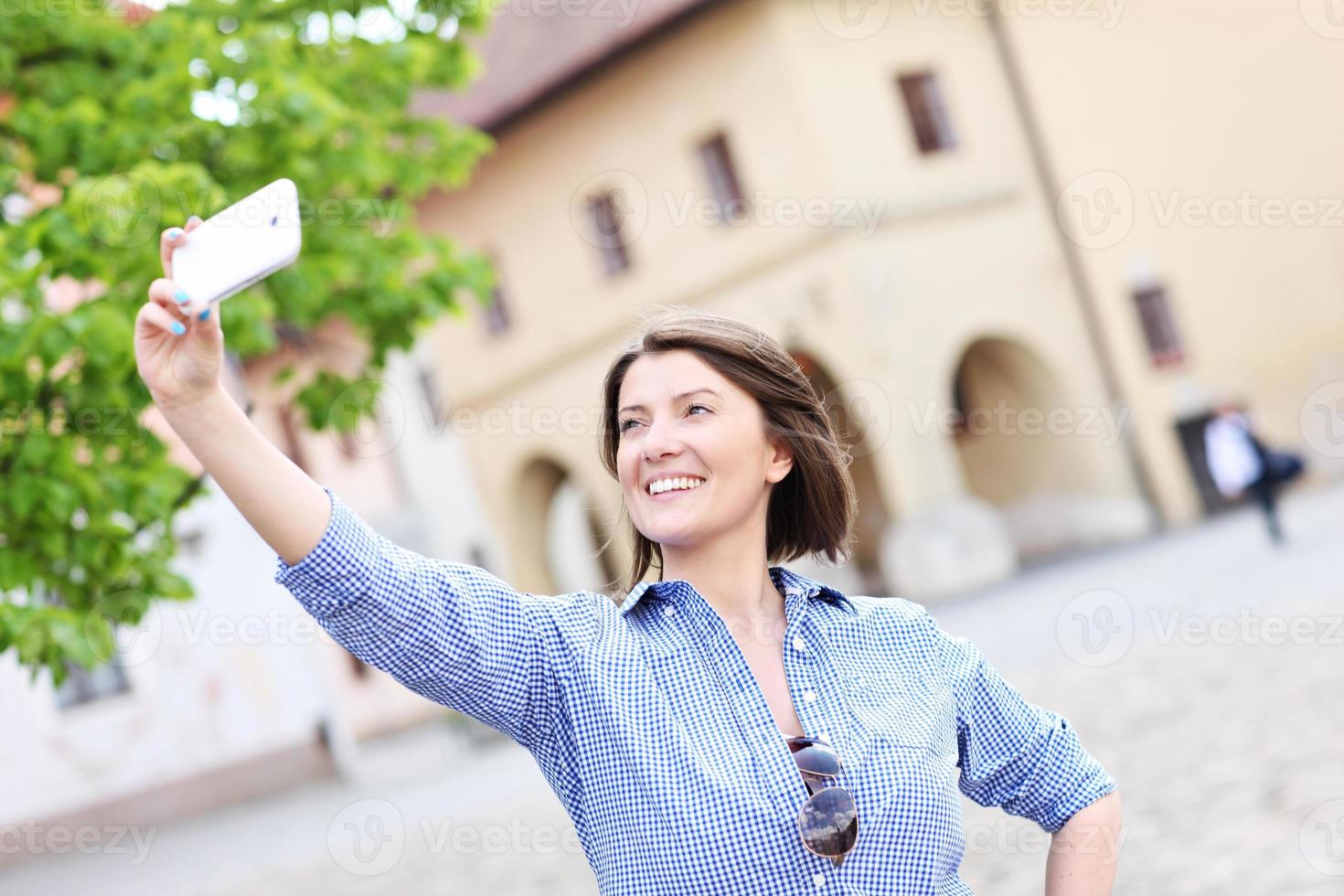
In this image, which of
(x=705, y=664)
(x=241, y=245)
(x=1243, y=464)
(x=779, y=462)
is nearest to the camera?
(x=241, y=245)

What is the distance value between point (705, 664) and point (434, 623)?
1.33ft

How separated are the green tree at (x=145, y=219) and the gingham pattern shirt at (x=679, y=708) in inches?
126

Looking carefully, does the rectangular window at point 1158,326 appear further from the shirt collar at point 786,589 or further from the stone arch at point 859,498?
the shirt collar at point 786,589

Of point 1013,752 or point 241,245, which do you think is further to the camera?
point 1013,752

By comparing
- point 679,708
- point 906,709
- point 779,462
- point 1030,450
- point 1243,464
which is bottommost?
point 1243,464

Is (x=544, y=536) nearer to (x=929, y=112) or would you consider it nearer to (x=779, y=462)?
(x=929, y=112)

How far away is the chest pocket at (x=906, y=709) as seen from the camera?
7.14ft

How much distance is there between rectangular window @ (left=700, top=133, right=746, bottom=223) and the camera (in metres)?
22.3

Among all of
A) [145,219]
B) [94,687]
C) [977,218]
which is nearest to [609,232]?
[977,218]

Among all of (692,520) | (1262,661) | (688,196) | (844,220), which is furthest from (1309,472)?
(692,520)

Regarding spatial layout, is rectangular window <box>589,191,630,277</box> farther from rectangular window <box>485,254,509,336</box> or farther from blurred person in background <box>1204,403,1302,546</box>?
blurred person in background <box>1204,403,1302,546</box>

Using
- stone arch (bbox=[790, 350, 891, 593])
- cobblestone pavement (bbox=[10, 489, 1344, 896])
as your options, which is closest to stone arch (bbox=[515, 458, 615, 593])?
stone arch (bbox=[790, 350, 891, 593])

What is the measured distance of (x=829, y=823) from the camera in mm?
2008

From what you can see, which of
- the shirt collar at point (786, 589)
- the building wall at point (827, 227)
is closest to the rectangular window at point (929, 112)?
the building wall at point (827, 227)
